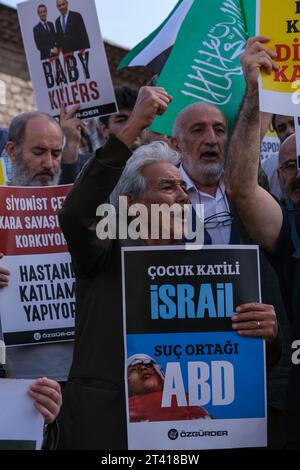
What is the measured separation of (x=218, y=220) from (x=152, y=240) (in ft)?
2.17

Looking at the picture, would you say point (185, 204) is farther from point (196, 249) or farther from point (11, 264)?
point (11, 264)

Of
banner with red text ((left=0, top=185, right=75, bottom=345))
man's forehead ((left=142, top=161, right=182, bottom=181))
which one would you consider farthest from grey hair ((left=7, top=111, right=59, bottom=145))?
man's forehead ((left=142, top=161, right=182, bottom=181))

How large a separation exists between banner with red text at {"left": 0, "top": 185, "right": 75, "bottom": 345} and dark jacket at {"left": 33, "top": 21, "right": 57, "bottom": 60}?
976mm

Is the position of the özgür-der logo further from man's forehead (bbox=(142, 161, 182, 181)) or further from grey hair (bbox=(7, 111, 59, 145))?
grey hair (bbox=(7, 111, 59, 145))

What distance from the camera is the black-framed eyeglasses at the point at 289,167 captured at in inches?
158

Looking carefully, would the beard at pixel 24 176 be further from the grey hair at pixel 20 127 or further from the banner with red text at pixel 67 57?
the banner with red text at pixel 67 57

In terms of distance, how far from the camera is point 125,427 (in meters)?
2.96

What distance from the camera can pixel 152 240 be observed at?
3234 millimetres

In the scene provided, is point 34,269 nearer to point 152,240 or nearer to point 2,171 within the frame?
point 152,240

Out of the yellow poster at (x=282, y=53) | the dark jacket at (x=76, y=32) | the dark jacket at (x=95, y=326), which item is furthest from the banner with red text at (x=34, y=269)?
the yellow poster at (x=282, y=53)

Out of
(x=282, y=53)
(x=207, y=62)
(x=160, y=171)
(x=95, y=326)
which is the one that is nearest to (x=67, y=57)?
(x=207, y=62)

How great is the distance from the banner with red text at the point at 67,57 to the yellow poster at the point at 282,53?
1.20 m
